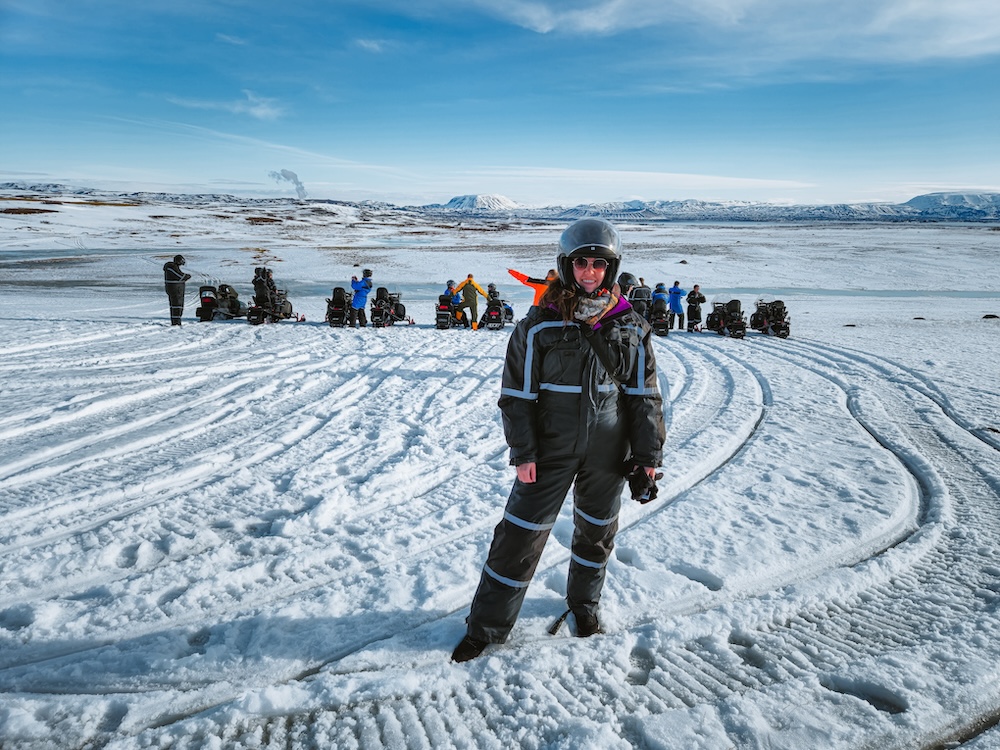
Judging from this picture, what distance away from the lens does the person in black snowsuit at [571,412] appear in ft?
7.39

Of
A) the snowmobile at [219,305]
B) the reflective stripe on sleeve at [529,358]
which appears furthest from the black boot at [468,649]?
the snowmobile at [219,305]

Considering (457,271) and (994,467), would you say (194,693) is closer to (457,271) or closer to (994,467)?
(994,467)

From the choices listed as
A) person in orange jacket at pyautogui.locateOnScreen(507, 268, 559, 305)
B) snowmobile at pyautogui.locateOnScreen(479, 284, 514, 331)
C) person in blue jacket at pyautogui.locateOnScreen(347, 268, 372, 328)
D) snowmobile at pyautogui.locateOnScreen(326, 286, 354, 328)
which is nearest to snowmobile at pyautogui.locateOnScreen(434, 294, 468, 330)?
snowmobile at pyautogui.locateOnScreen(479, 284, 514, 331)

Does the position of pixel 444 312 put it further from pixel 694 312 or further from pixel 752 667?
pixel 752 667

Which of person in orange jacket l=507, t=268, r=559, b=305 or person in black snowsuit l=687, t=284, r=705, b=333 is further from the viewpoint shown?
person in black snowsuit l=687, t=284, r=705, b=333

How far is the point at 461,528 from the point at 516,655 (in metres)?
1.22

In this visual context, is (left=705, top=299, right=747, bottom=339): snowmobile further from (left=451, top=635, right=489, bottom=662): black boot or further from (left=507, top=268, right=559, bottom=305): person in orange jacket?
(left=451, top=635, right=489, bottom=662): black boot

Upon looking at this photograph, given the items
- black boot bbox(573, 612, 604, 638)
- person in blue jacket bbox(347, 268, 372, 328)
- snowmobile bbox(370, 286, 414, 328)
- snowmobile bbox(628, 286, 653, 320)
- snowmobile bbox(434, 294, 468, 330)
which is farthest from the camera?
snowmobile bbox(370, 286, 414, 328)

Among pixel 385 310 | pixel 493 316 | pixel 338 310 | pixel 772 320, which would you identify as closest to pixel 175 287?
pixel 338 310

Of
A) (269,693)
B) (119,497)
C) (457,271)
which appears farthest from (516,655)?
(457,271)

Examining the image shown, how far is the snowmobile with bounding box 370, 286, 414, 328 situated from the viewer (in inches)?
499

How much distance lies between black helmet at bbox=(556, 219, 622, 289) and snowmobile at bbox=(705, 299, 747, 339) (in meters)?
10.6

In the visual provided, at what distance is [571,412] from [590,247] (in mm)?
683

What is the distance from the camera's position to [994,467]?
4.55m
